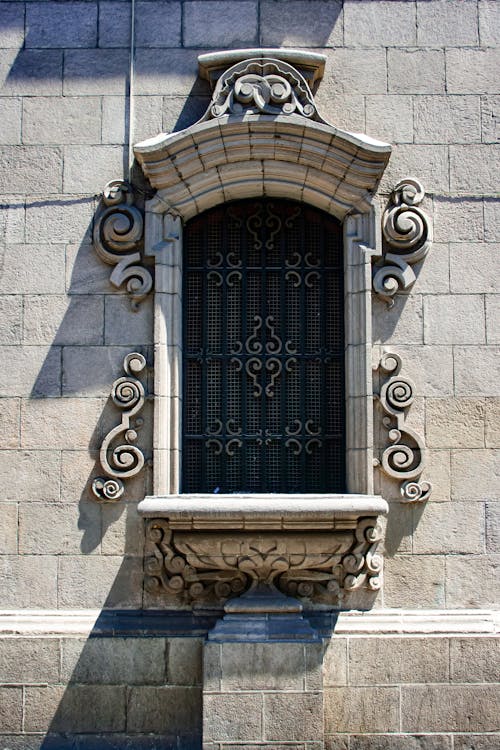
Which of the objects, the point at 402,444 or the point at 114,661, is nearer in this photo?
the point at 114,661

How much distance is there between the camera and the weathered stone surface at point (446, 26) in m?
8.31

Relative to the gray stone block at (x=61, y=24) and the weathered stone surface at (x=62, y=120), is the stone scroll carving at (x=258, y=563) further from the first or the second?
the gray stone block at (x=61, y=24)

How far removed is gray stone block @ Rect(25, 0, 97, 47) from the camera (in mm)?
8359

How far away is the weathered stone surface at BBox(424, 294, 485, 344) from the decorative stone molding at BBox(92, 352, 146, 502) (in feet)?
7.74

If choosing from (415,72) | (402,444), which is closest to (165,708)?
(402,444)

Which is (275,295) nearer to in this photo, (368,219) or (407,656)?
(368,219)

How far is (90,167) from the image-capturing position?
825 cm

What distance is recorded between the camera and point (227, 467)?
815 cm

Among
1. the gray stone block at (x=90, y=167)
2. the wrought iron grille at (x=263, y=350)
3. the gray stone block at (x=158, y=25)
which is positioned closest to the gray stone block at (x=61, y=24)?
the gray stone block at (x=158, y=25)

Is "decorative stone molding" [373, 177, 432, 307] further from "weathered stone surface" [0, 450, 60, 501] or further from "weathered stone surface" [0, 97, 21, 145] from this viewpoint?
"weathered stone surface" [0, 97, 21, 145]

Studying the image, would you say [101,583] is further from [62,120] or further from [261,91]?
[261,91]

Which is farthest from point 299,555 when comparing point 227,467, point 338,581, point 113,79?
point 113,79

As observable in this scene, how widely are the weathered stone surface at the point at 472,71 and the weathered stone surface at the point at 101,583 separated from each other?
4736mm

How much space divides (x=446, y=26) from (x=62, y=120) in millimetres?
3324
